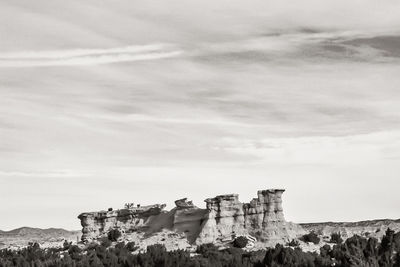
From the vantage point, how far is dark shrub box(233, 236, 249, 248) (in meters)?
84.5

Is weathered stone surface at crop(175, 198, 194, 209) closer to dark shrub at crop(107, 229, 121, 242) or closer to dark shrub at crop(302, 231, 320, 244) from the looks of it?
dark shrub at crop(107, 229, 121, 242)

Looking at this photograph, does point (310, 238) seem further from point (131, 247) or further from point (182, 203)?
point (131, 247)

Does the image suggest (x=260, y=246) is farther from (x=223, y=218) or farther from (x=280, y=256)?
(x=280, y=256)

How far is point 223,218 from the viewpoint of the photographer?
90.6m

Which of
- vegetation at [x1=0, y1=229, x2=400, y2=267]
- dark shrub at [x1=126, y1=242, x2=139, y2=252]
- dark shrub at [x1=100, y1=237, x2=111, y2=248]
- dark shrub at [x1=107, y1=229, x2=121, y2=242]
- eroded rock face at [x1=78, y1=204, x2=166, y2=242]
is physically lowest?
vegetation at [x1=0, y1=229, x2=400, y2=267]

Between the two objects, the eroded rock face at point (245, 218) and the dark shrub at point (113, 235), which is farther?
the dark shrub at point (113, 235)

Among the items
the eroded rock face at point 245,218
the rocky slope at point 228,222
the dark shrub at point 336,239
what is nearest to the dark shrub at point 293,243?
the rocky slope at point 228,222

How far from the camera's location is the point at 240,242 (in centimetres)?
8488

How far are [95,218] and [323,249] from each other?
37.7m

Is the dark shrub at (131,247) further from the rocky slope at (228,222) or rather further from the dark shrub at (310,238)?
the dark shrub at (310,238)

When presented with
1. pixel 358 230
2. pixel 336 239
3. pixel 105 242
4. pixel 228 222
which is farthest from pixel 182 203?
pixel 358 230

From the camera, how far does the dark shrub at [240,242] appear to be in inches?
3327

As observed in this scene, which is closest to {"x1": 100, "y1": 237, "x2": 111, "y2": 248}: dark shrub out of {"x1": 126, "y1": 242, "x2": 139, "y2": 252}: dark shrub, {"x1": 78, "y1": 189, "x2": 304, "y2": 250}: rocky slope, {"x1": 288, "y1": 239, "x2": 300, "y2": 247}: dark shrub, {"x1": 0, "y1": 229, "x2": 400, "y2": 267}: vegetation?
{"x1": 126, "y1": 242, "x2": 139, "y2": 252}: dark shrub

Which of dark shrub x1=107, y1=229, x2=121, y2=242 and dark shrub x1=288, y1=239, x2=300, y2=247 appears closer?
dark shrub x1=288, y1=239, x2=300, y2=247
